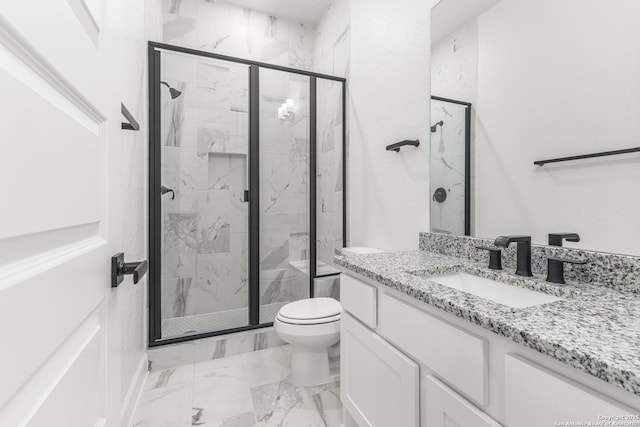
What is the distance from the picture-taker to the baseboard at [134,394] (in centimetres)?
139

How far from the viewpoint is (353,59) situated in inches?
92.0

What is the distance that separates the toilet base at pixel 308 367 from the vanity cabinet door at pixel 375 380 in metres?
0.45

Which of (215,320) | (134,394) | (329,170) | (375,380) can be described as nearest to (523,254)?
(375,380)

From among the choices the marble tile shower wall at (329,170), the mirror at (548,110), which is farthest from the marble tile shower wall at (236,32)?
the mirror at (548,110)

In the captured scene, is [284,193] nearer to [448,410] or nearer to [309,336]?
[309,336]

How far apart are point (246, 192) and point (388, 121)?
1.21m

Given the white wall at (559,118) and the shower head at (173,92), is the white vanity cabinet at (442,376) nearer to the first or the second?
the white wall at (559,118)

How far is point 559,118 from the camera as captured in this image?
104cm

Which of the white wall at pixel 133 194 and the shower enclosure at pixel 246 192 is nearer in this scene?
the white wall at pixel 133 194

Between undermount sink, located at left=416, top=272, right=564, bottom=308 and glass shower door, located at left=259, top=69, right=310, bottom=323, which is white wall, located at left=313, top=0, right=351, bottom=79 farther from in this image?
undermount sink, located at left=416, top=272, right=564, bottom=308

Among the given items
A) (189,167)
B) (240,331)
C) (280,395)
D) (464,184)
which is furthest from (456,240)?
(189,167)

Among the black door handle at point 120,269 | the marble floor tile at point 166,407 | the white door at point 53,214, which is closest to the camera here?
the white door at point 53,214

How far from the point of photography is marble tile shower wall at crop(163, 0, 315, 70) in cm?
260

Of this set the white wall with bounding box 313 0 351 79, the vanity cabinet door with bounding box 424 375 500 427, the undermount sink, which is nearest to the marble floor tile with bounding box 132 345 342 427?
the vanity cabinet door with bounding box 424 375 500 427
